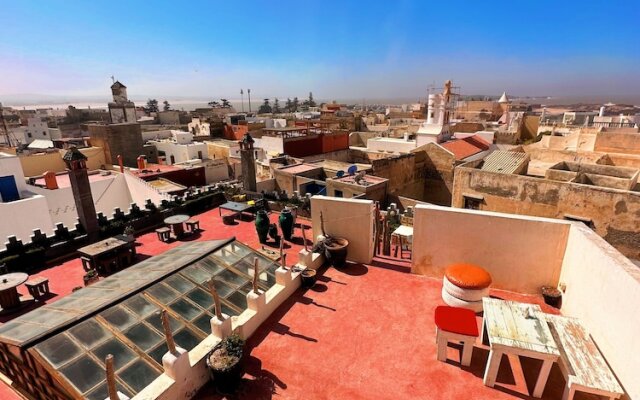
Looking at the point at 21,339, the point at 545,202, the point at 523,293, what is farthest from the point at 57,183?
the point at 545,202

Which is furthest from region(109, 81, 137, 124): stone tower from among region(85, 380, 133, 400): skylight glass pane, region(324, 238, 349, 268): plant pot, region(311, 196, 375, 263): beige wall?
region(85, 380, 133, 400): skylight glass pane

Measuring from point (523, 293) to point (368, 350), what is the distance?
481 cm

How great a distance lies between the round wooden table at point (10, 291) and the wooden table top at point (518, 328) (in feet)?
42.7

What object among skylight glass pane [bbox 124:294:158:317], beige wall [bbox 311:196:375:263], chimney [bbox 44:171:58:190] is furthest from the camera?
chimney [bbox 44:171:58:190]

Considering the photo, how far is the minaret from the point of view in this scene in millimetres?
13312

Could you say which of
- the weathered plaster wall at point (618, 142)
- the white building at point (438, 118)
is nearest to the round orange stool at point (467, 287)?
the white building at point (438, 118)

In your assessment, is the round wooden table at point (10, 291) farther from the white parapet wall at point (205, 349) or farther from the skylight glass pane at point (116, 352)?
the white parapet wall at point (205, 349)

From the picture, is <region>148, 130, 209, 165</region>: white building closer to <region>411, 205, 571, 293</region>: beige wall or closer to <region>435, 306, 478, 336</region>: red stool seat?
<region>411, 205, 571, 293</region>: beige wall

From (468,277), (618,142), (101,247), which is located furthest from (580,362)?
(618,142)

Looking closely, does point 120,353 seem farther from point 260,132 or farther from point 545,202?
point 260,132

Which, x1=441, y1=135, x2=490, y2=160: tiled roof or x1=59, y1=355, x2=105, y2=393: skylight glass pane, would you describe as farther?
x1=441, y1=135, x2=490, y2=160: tiled roof

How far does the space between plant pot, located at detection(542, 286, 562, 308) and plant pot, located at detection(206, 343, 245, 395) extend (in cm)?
756

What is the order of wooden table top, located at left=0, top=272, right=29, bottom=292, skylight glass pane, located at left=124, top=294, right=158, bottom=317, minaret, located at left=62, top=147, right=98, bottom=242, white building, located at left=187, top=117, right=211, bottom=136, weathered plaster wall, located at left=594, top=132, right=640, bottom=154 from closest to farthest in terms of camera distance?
skylight glass pane, located at left=124, top=294, right=158, bottom=317
wooden table top, located at left=0, top=272, right=29, bottom=292
minaret, located at left=62, top=147, right=98, bottom=242
weathered plaster wall, located at left=594, top=132, right=640, bottom=154
white building, located at left=187, top=117, right=211, bottom=136

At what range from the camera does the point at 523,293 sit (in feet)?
28.5
